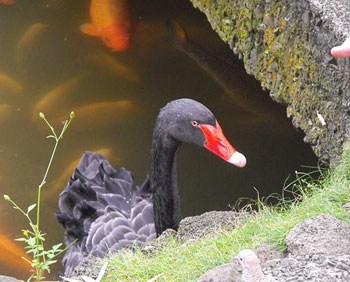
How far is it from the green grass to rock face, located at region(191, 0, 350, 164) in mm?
657

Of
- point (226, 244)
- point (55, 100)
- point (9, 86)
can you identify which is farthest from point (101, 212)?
point (9, 86)

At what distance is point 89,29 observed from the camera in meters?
6.87

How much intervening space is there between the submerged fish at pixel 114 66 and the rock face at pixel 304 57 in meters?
1.41

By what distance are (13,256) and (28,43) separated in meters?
2.51

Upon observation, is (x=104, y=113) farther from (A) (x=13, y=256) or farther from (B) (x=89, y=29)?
(A) (x=13, y=256)

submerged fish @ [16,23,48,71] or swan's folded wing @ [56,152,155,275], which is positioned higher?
submerged fish @ [16,23,48,71]

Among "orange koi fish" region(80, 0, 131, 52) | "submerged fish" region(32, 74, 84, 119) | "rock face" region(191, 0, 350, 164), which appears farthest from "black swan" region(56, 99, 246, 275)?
"orange koi fish" region(80, 0, 131, 52)

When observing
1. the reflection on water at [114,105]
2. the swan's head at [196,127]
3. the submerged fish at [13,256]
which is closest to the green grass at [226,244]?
the swan's head at [196,127]

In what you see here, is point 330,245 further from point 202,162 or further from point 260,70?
point 202,162

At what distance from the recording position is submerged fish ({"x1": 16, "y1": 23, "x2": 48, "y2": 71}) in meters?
6.70

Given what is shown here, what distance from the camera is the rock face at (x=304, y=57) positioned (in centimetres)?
408

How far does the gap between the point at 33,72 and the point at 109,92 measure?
730 millimetres

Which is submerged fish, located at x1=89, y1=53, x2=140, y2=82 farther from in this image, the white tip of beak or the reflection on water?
the white tip of beak

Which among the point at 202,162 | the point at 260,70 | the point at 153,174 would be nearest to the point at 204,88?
the point at 202,162
